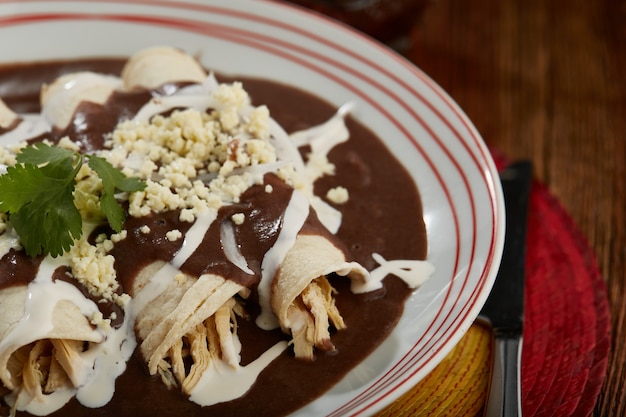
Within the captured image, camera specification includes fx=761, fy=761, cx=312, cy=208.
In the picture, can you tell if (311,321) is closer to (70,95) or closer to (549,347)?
(549,347)

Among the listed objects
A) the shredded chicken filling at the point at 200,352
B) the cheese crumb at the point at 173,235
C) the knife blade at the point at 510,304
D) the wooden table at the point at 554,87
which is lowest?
the wooden table at the point at 554,87

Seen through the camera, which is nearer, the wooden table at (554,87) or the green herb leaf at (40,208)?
the green herb leaf at (40,208)

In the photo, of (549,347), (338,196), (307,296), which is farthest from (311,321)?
(549,347)

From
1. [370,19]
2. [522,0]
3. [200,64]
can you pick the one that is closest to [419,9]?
[370,19]

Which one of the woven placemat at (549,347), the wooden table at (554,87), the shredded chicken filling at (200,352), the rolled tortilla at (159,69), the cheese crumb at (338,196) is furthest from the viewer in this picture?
the wooden table at (554,87)

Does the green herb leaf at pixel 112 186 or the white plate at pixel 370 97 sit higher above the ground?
the green herb leaf at pixel 112 186

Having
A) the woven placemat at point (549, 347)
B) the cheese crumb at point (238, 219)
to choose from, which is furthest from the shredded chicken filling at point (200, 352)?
the woven placemat at point (549, 347)

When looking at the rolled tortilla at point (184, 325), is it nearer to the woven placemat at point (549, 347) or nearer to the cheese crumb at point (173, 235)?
the cheese crumb at point (173, 235)
